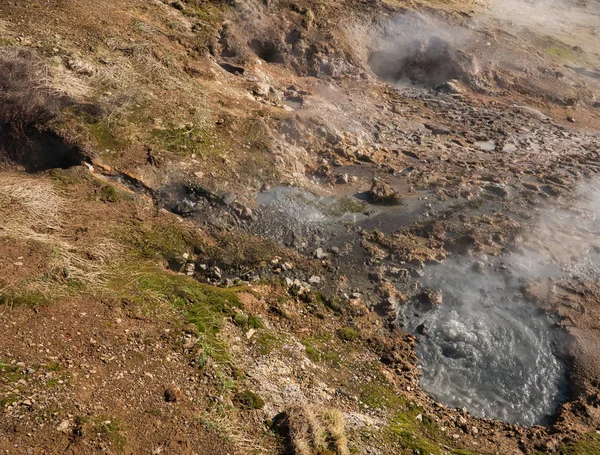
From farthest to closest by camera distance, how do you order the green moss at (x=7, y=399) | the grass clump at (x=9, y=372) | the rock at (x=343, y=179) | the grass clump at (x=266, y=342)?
the rock at (x=343, y=179) → the grass clump at (x=266, y=342) → the grass clump at (x=9, y=372) → the green moss at (x=7, y=399)

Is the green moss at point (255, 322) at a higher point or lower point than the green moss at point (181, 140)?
lower

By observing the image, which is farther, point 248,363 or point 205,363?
point 248,363

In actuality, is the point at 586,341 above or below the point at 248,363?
below

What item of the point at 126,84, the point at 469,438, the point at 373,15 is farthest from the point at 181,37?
the point at 469,438

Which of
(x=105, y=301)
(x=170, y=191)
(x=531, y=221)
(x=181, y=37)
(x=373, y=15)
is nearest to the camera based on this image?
(x=105, y=301)

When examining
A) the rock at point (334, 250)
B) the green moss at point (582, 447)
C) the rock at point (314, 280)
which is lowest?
the green moss at point (582, 447)

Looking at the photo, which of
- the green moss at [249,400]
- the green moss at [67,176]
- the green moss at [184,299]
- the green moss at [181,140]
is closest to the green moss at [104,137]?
the green moss at [181,140]

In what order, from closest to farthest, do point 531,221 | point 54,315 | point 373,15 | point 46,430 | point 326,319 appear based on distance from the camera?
point 46,430, point 54,315, point 326,319, point 531,221, point 373,15

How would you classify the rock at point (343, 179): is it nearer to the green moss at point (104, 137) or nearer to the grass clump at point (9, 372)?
the green moss at point (104, 137)

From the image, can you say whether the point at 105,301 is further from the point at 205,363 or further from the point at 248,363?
the point at 248,363
